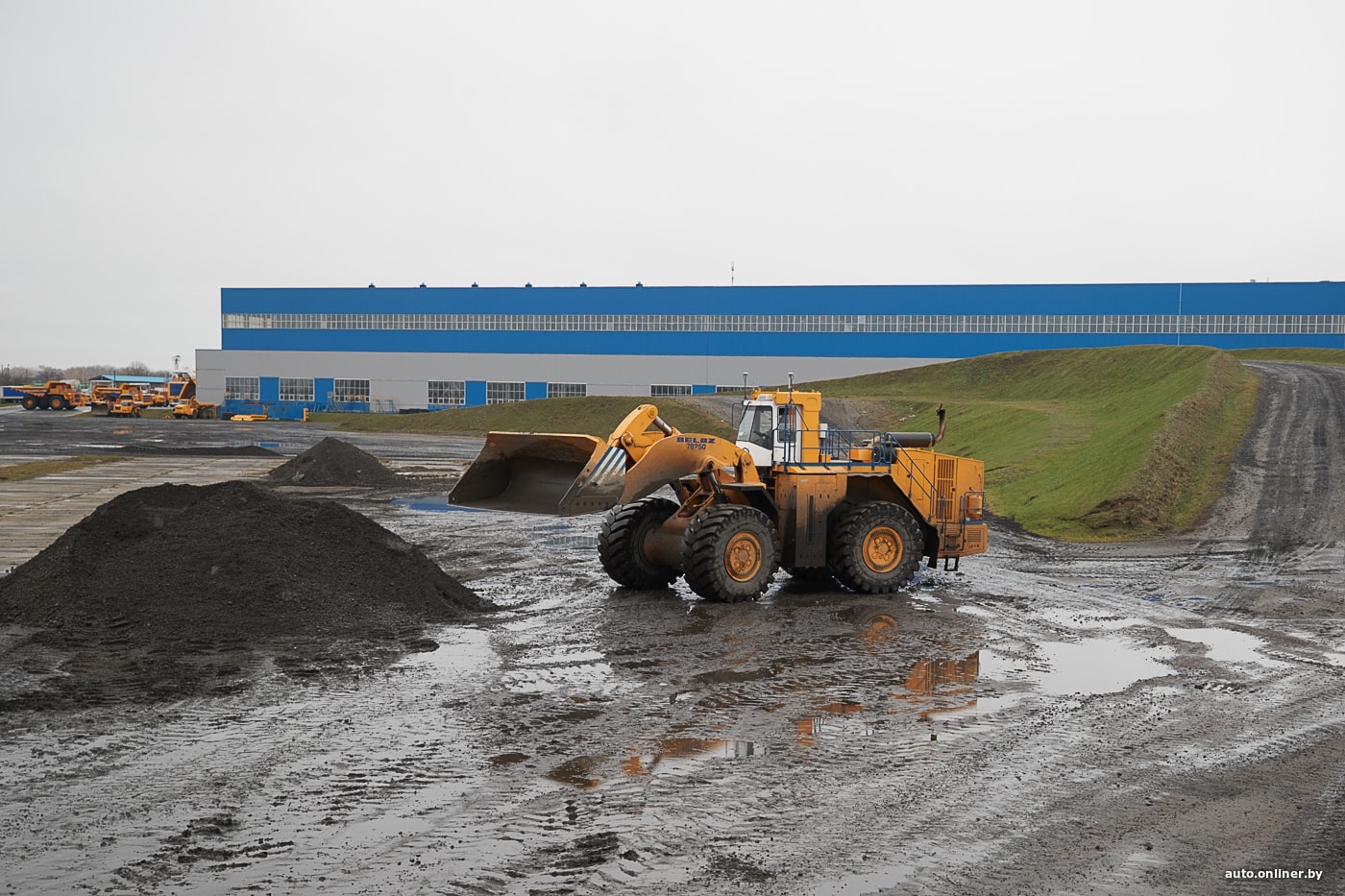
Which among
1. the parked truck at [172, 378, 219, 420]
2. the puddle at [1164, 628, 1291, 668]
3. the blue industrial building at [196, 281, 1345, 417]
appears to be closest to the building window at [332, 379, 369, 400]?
the blue industrial building at [196, 281, 1345, 417]

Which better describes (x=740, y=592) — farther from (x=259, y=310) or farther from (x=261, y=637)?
(x=259, y=310)

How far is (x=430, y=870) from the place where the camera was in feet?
22.7

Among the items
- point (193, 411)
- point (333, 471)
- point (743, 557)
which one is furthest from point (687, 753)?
point (193, 411)

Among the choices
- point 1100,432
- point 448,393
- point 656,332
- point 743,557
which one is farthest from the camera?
point 448,393

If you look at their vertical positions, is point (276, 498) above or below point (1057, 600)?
above

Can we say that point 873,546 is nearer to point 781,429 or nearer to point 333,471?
point 781,429

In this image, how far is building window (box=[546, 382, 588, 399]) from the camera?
84.2 m

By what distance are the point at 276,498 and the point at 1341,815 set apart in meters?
13.5

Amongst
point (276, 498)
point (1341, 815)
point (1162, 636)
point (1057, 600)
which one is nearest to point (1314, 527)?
point (1057, 600)

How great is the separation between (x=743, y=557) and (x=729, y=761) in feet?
23.6

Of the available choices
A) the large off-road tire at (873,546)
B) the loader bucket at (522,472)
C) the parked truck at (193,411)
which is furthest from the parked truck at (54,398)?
the large off-road tire at (873,546)

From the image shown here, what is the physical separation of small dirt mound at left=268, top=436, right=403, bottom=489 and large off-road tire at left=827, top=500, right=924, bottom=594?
20345 millimetres

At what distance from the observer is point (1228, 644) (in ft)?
46.8

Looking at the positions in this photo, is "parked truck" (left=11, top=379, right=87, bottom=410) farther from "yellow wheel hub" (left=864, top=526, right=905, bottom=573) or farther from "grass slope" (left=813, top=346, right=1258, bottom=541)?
"yellow wheel hub" (left=864, top=526, right=905, bottom=573)
